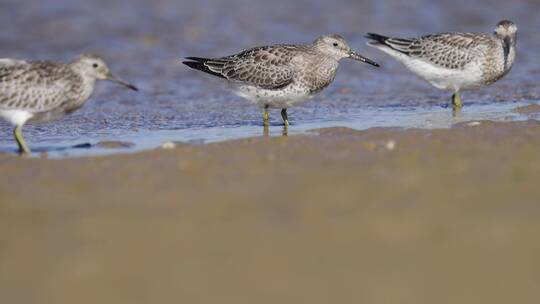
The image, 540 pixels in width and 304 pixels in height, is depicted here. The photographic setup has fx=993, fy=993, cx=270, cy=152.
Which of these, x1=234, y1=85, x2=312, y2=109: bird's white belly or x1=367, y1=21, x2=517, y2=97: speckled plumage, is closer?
x1=234, y1=85, x2=312, y2=109: bird's white belly

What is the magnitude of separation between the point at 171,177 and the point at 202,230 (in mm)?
1760

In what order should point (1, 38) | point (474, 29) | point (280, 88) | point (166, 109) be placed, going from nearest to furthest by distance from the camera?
→ point (280, 88) < point (166, 109) < point (1, 38) < point (474, 29)

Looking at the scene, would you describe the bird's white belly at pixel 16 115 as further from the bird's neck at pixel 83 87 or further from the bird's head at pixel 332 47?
the bird's head at pixel 332 47

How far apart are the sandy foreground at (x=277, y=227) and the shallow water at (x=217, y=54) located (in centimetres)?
218

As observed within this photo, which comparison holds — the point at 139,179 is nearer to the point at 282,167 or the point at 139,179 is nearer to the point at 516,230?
the point at 282,167

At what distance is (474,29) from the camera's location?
20516mm

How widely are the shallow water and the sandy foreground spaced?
2180mm

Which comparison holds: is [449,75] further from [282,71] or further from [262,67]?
[262,67]

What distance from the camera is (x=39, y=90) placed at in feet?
34.3

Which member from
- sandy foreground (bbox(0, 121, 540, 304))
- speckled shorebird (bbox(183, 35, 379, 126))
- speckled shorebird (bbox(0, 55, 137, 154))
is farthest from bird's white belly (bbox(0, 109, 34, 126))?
speckled shorebird (bbox(183, 35, 379, 126))

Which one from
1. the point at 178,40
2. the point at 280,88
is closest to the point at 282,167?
the point at 280,88

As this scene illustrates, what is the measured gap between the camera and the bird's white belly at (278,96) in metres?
12.3

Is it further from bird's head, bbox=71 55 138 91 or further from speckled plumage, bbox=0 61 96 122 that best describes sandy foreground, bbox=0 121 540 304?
bird's head, bbox=71 55 138 91

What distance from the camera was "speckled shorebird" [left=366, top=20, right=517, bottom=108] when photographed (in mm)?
13867
